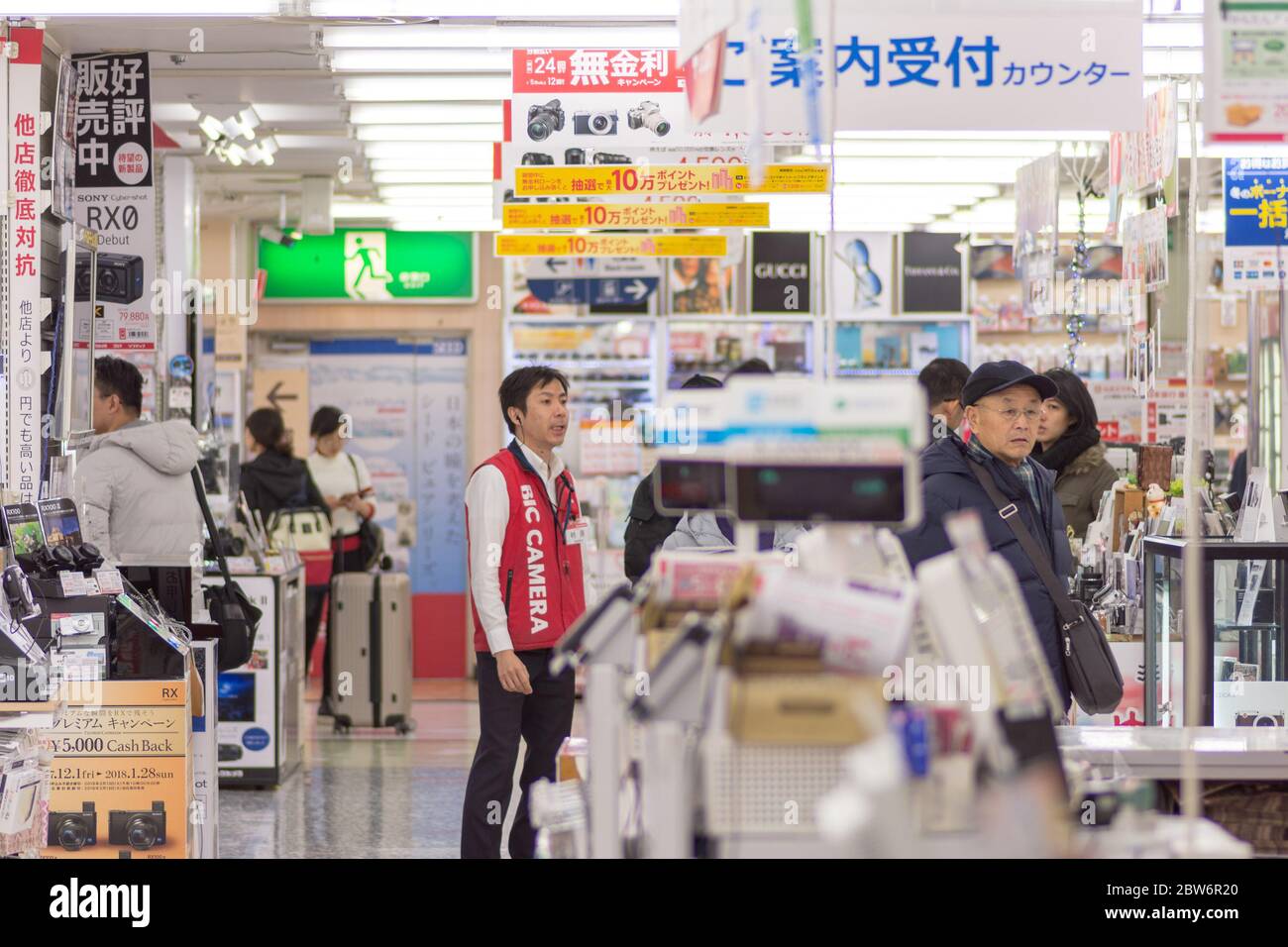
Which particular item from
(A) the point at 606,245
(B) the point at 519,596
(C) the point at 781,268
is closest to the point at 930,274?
(C) the point at 781,268

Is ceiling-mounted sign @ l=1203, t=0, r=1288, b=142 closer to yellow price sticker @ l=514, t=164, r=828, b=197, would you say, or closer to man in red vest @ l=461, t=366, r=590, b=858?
man in red vest @ l=461, t=366, r=590, b=858

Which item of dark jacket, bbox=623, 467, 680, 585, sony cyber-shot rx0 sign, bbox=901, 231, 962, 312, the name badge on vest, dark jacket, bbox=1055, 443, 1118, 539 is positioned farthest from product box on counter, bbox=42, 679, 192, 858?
sony cyber-shot rx0 sign, bbox=901, 231, 962, 312

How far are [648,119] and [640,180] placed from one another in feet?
1.17

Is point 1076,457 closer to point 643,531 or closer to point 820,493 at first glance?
point 643,531

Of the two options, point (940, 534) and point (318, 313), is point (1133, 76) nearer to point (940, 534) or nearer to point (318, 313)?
point (940, 534)

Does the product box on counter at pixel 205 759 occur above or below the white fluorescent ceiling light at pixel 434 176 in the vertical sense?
below

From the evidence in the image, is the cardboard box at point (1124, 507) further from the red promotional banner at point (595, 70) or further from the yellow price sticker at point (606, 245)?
the red promotional banner at point (595, 70)

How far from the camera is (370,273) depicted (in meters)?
11.5

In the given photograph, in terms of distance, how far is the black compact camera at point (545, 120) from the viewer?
6.35 m

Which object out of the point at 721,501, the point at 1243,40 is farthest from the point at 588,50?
the point at 721,501

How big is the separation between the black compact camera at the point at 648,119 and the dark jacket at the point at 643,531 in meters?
1.43

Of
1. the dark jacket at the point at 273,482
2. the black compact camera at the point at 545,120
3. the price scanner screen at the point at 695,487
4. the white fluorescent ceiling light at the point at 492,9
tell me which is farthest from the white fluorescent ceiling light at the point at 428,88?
the price scanner screen at the point at 695,487

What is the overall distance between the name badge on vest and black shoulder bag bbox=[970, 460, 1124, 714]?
1.33 meters

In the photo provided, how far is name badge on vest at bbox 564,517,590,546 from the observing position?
196 inches
